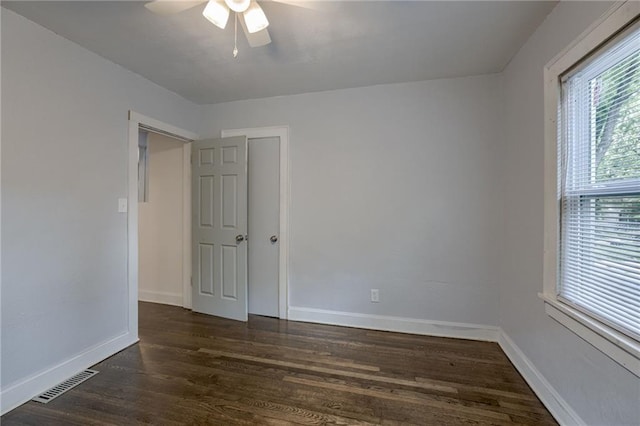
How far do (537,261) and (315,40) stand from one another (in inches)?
88.5

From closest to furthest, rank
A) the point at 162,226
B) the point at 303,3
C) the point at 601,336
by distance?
the point at 601,336
the point at 303,3
the point at 162,226

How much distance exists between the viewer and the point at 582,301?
1.51m

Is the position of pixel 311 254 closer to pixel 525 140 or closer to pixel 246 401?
pixel 246 401

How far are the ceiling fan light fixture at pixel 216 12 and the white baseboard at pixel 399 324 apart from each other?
2682mm

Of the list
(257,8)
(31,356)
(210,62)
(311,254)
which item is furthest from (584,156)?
(31,356)

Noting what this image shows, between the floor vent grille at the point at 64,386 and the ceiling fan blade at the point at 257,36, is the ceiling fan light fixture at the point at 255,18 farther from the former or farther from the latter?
the floor vent grille at the point at 64,386

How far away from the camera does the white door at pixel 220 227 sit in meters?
3.15

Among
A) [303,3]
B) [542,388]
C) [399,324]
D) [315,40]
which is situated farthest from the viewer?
[399,324]

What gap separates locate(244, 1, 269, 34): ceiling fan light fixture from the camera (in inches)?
61.8

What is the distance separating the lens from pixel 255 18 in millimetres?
1590

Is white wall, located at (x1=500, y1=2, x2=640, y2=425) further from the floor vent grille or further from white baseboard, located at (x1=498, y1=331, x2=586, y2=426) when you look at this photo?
the floor vent grille

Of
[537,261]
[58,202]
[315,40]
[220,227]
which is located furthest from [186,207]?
[537,261]

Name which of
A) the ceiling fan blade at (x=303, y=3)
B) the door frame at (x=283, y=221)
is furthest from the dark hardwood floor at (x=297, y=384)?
the ceiling fan blade at (x=303, y=3)

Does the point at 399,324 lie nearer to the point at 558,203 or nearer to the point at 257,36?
the point at 558,203
